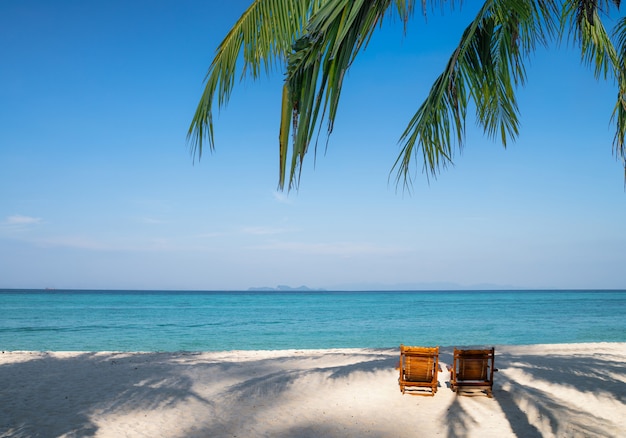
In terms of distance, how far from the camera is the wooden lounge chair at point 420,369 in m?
7.75

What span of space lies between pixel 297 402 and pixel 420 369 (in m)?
2.00

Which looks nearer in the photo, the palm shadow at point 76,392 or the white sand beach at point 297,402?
the white sand beach at point 297,402

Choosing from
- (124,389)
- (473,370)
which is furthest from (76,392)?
(473,370)

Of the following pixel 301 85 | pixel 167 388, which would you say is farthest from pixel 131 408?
pixel 301 85

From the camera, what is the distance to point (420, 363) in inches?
308

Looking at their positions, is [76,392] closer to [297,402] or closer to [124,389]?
[124,389]

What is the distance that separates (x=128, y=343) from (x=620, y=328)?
27.9 m

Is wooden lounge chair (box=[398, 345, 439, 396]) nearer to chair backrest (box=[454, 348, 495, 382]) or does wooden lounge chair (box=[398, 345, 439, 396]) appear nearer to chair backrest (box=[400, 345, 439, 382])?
chair backrest (box=[400, 345, 439, 382])

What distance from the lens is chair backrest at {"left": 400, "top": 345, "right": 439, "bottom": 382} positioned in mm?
7734

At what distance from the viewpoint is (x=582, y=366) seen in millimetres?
10414

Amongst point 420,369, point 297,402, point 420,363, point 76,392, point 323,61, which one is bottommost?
point 76,392

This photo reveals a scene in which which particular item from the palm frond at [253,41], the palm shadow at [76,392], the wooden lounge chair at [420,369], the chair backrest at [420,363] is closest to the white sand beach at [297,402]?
the palm shadow at [76,392]

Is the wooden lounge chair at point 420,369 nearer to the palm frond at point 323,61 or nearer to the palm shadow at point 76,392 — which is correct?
the palm shadow at point 76,392

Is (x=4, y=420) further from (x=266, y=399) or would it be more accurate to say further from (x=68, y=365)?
(x=68, y=365)
